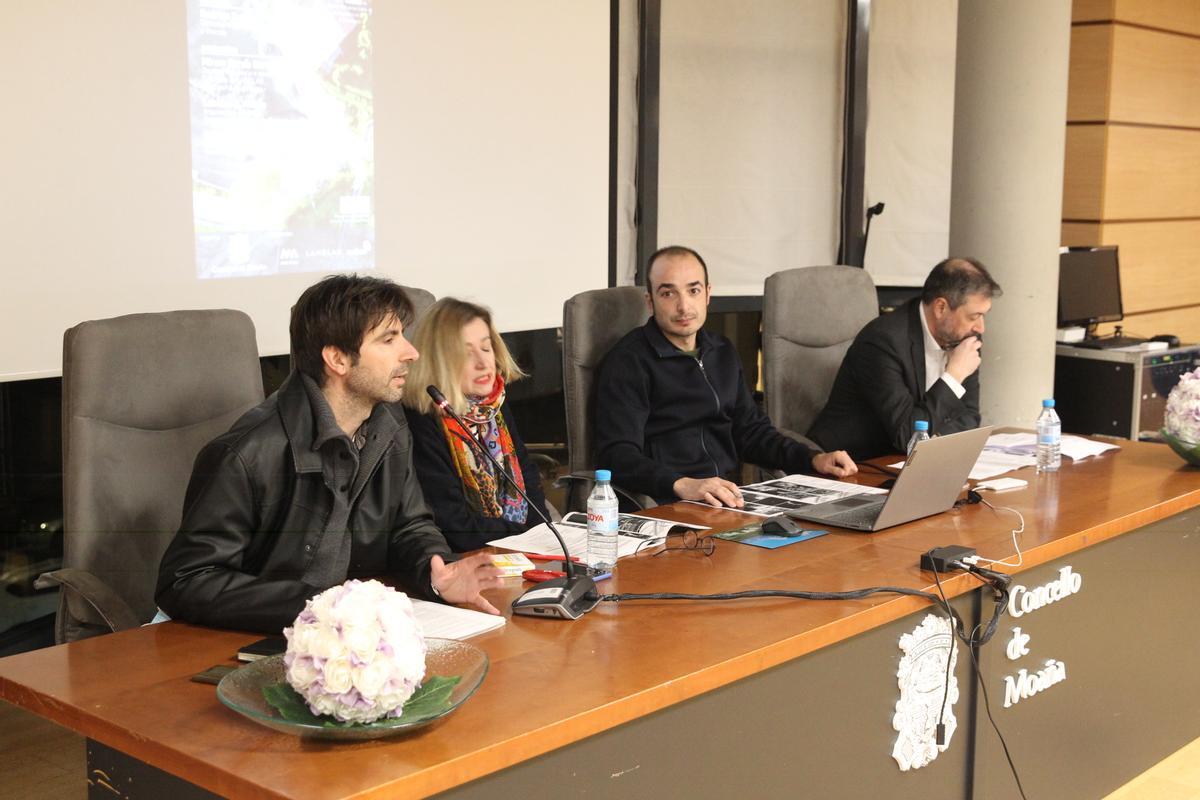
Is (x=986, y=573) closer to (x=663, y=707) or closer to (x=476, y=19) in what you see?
(x=663, y=707)

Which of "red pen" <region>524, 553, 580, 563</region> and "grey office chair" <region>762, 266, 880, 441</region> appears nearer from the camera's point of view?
"red pen" <region>524, 553, 580, 563</region>

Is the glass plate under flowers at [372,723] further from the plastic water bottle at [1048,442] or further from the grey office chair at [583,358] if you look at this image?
the plastic water bottle at [1048,442]

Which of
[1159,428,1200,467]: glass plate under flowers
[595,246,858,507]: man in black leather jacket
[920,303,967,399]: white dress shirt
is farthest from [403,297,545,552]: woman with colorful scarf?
[1159,428,1200,467]: glass plate under flowers

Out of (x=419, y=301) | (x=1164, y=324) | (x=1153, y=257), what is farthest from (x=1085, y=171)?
(x=419, y=301)

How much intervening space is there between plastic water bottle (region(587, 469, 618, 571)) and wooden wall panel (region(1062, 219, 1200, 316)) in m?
3.96

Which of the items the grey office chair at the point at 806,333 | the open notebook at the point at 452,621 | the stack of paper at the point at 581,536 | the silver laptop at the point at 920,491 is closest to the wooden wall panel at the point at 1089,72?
the grey office chair at the point at 806,333

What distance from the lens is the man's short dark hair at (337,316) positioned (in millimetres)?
2172

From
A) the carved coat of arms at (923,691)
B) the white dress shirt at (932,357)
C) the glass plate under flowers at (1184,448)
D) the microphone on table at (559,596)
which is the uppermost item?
the white dress shirt at (932,357)

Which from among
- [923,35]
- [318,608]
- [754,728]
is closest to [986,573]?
[754,728]

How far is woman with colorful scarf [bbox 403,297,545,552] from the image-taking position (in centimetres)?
280

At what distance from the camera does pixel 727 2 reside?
5320 mm

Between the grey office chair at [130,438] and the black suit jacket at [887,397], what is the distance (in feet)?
Answer: 5.85

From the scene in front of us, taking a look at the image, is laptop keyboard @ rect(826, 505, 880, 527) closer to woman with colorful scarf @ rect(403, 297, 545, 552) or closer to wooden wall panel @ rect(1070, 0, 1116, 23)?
woman with colorful scarf @ rect(403, 297, 545, 552)

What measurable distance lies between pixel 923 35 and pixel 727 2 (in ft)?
3.34
